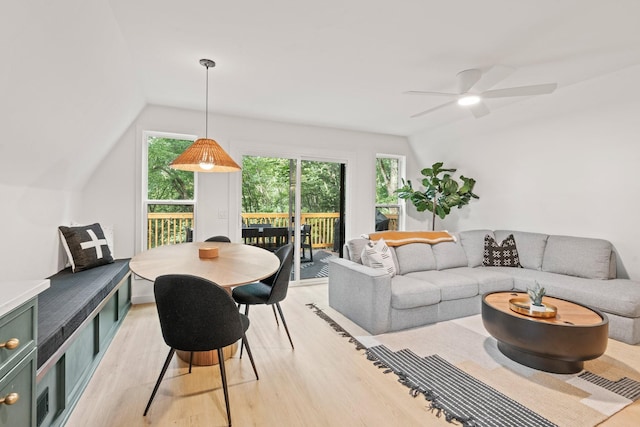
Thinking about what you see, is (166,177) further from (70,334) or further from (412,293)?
(412,293)

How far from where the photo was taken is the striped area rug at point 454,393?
1.77 meters

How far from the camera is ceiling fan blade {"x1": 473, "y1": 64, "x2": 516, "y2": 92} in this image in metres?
2.77

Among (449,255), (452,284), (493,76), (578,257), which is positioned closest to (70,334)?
(452,284)

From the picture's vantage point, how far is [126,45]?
241 cm

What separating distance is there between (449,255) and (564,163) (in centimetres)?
171

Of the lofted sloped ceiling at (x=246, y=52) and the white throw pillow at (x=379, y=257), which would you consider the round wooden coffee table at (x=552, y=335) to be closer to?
the white throw pillow at (x=379, y=257)

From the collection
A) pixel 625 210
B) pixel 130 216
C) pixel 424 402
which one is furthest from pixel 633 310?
pixel 130 216

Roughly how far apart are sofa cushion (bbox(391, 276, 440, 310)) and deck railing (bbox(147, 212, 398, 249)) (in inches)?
77.1

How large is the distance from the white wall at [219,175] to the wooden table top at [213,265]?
1.28 meters

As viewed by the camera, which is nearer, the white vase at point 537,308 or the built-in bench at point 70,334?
the built-in bench at point 70,334

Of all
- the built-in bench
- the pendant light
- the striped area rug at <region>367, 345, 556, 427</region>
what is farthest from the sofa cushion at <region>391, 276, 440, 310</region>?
the built-in bench

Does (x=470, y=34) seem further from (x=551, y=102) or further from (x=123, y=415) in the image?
(x=123, y=415)

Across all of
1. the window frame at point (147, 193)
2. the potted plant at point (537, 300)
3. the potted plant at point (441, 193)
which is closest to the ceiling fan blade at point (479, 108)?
the potted plant at point (441, 193)

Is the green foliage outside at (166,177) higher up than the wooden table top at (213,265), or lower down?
higher up
